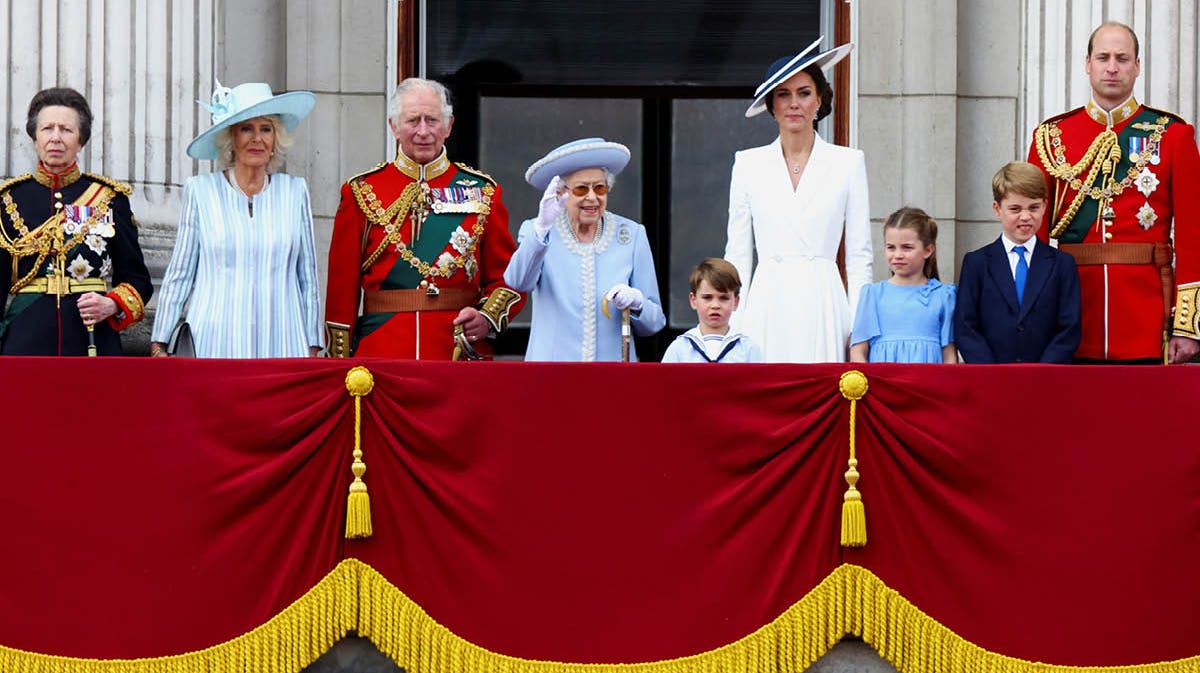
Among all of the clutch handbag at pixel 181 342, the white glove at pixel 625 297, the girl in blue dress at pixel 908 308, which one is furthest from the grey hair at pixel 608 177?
the clutch handbag at pixel 181 342

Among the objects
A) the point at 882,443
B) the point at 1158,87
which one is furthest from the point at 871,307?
the point at 1158,87

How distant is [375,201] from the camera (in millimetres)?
6984

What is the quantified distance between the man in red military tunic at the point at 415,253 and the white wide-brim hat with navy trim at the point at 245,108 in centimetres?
32

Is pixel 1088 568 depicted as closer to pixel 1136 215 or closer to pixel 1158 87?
pixel 1136 215

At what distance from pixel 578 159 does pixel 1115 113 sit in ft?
6.14

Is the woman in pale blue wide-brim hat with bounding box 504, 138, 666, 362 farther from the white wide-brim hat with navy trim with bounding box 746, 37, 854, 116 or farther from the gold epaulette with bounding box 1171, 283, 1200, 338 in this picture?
the gold epaulette with bounding box 1171, 283, 1200, 338

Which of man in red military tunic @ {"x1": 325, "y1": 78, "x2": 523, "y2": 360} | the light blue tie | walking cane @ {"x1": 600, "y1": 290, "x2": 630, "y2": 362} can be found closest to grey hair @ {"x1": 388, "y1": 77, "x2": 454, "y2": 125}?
man in red military tunic @ {"x1": 325, "y1": 78, "x2": 523, "y2": 360}

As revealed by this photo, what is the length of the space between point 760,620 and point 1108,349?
1.78 metres

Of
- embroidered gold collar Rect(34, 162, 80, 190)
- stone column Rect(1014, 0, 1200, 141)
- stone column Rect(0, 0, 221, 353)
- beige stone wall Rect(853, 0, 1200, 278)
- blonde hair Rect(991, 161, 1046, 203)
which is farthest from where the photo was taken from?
beige stone wall Rect(853, 0, 1200, 278)

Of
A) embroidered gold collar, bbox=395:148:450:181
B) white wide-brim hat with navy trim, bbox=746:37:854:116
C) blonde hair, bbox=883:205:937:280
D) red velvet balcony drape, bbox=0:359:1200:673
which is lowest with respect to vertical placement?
red velvet balcony drape, bbox=0:359:1200:673

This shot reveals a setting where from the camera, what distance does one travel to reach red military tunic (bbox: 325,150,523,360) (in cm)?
693

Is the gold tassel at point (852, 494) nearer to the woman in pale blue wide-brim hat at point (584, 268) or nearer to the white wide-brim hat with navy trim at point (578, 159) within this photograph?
the woman in pale blue wide-brim hat at point (584, 268)

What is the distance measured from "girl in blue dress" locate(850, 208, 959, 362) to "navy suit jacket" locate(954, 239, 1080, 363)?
7cm

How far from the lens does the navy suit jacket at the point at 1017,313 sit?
6.46 metres
